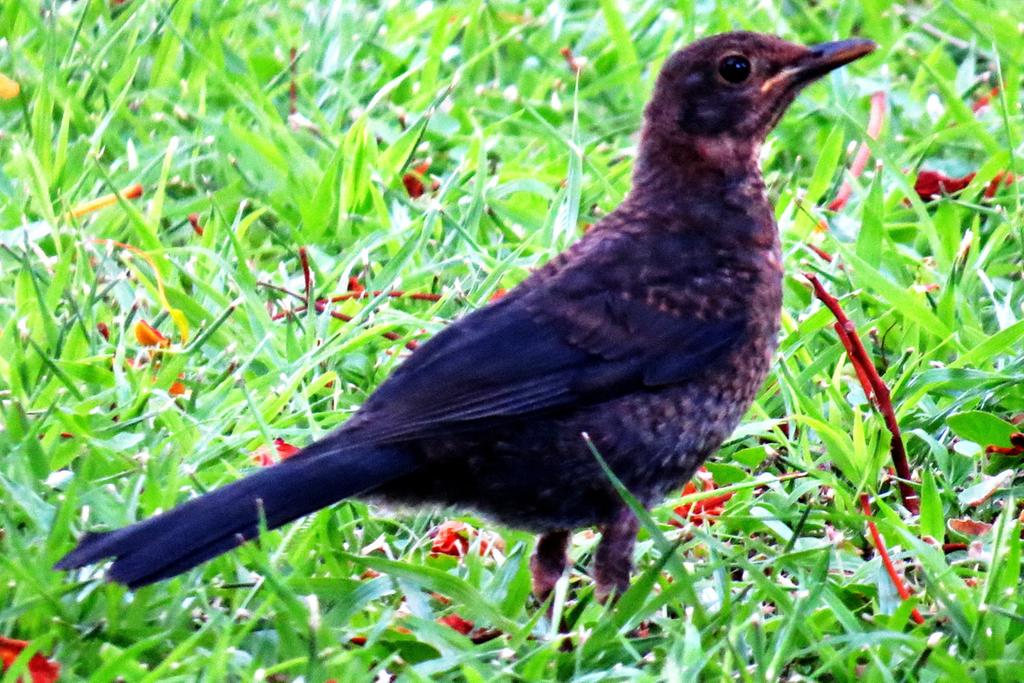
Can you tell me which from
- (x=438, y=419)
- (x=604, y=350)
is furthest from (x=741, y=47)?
(x=438, y=419)

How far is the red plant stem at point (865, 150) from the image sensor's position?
6520 mm

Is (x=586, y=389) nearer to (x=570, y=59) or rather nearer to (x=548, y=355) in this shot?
(x=548, y=355)

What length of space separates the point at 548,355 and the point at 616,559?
52 cm

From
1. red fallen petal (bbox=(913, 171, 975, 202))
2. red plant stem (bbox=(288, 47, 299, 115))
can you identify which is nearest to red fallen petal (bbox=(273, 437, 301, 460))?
red plant stem (bbox=(288, 47, 299, 115))

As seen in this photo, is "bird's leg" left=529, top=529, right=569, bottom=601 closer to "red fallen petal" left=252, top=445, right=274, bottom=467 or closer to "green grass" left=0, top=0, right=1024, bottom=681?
"green grass" left=0, top=0, right=1024, bottom=681

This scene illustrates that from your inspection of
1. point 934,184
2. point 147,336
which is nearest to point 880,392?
point 934,184

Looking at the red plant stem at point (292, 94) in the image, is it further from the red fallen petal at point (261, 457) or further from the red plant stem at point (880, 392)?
the red plant stem at point (880, 392)

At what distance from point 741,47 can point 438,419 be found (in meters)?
1.50

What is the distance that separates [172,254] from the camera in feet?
18.5

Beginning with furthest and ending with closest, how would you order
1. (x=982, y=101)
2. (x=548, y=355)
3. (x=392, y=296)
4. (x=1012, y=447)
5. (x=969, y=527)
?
(x=982, y=101)
(x=392, y=296)
(x=1012, y=447)
(x=969, y=527)
(x=548, y=355)

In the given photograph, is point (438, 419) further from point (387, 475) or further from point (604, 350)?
point (604, 350)

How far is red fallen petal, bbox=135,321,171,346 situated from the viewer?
529cm

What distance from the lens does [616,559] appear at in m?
4.35

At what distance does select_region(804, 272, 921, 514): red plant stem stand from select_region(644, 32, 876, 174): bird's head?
1.51 ft
